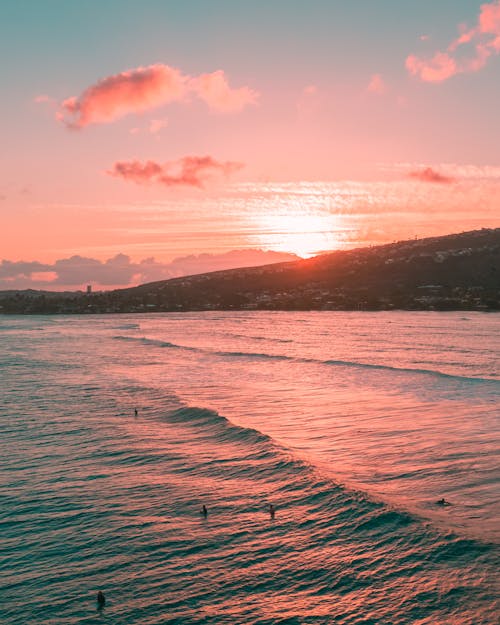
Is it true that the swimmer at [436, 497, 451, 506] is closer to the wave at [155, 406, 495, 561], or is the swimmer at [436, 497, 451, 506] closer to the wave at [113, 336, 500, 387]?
the wave at [155, 406, 495, 561]

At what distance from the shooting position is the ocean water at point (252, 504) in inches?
548

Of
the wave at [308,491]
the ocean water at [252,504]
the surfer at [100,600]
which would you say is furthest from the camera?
the wave at [308,491]

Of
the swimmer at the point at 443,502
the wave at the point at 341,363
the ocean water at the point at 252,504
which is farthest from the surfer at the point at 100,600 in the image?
the wave at the point at 341,363

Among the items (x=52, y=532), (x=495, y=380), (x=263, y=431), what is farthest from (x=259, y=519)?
(x=495, y=380)

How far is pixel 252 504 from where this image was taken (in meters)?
19.8

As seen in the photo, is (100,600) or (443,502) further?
(443,502)

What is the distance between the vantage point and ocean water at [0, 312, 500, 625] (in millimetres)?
13914

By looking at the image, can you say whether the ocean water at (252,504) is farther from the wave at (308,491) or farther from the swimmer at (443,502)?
the swimmer at (443,502)

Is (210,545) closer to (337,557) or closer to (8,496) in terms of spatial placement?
(337,557)

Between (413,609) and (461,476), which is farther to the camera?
(461,476)

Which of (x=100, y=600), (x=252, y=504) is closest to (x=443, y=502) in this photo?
(x=252, y=504)

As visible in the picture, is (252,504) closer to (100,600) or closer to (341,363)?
(100,600)

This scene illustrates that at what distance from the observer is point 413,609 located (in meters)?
13.3

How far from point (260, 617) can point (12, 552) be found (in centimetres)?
822
